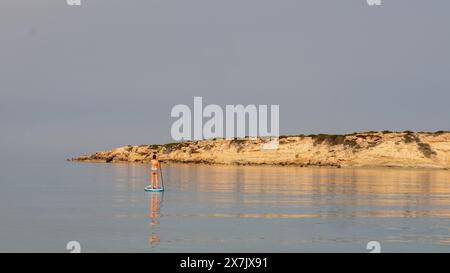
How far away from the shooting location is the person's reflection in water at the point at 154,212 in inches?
903

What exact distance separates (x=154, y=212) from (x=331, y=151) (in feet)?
316

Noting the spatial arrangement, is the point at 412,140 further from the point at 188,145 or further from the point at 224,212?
the point at 224,212

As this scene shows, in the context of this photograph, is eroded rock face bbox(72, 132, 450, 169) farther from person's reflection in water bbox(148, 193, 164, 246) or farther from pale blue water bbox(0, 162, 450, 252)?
person's reflection in water bbox(148, 193, 164, 246)

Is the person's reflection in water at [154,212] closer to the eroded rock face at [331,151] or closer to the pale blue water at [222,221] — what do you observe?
the pale blue water at [222,221]

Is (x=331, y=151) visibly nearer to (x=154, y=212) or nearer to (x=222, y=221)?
(x=154, y=212)

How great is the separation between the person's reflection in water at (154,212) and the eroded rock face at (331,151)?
262 feet

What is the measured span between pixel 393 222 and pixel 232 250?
10216 millimetres

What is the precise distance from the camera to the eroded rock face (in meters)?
115

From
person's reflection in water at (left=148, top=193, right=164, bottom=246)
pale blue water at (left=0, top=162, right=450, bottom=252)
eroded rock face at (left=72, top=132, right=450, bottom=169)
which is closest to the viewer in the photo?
pale blue water at (left=0, top=162, right=450, bottom=252)

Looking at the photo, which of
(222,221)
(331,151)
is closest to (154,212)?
(222,221)

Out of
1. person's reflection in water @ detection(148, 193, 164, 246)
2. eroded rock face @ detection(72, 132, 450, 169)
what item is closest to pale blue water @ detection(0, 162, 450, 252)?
person's reflection in water @ detection(148, 193, 164, 246)

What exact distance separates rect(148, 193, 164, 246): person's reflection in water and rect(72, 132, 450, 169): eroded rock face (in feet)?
262

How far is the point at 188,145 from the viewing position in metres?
153
